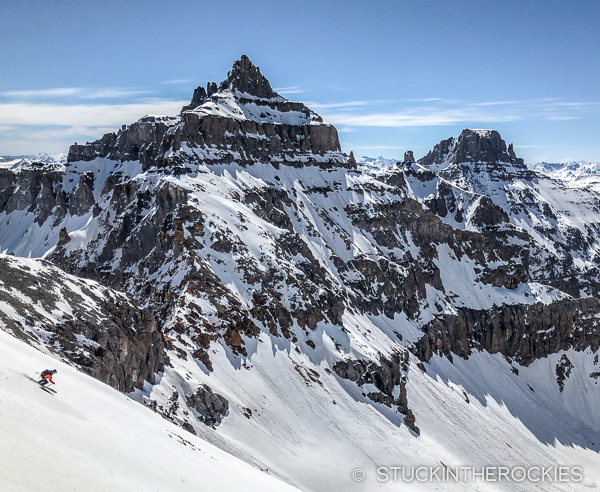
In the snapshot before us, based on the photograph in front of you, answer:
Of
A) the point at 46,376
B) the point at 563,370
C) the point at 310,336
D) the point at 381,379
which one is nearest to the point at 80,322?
the point at 46,376

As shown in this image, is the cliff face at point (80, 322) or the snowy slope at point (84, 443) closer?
the snowy slope at point (84, 443)

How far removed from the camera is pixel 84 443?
30281 mm

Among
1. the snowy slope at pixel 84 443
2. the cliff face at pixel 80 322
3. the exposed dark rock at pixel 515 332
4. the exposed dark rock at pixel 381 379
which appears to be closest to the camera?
the snowy slope at pixel 84 443

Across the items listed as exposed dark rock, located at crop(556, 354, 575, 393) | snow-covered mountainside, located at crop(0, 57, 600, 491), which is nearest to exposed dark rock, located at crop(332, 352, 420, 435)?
snow-covered mountainside, located at crop(0, 57, 600, 491)

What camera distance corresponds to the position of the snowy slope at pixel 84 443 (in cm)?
2484

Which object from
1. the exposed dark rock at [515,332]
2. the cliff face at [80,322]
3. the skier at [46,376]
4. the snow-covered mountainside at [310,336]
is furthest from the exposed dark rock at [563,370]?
the skier at [46,376]

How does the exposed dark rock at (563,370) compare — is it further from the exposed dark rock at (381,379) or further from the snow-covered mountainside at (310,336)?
the exposed dark rock at (381,379)

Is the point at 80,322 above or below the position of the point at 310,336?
above

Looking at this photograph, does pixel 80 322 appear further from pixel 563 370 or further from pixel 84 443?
pixel 563 370

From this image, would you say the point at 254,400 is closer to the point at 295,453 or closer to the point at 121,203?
the point at 295,453

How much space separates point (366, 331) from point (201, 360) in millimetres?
60244

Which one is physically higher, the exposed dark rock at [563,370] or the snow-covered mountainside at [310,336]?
the snow-covered mountainside at [310,336]

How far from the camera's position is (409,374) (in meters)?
138

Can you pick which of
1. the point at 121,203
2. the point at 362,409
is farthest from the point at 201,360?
the point at 121,203
